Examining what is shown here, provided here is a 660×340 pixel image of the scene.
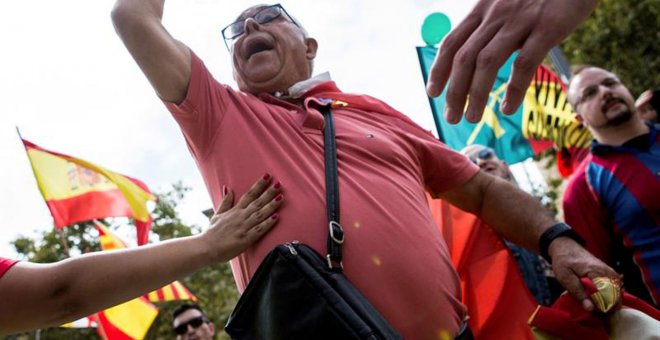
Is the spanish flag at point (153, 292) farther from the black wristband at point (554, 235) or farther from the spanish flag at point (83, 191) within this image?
the black wristband at point (554, 235)

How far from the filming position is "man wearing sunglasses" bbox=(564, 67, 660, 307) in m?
2.94

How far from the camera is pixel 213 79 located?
185cm

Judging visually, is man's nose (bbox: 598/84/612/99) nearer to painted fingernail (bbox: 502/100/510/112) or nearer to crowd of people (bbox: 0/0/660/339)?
crowd of people (bbox: 0/0/660/339)

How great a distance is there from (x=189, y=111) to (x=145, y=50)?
0.71 feet

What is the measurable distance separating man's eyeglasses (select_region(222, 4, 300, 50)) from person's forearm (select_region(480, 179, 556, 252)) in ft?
3.81

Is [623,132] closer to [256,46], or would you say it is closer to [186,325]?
[256,46]

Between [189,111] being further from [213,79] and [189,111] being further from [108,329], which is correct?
[108,329]

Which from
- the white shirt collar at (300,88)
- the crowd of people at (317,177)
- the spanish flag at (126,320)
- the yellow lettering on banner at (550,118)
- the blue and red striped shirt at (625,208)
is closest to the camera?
the crowd of people at (317,177)

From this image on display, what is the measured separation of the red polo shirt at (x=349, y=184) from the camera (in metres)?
1.56

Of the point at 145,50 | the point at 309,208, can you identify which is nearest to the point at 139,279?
the point at 309,208

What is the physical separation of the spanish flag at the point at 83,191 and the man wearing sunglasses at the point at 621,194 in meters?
4.21

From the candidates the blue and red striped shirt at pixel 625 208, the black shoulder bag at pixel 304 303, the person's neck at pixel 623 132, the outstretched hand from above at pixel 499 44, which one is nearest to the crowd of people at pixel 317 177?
the outstretched hand from above at pixel 499 44

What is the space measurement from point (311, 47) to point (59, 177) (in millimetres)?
4183

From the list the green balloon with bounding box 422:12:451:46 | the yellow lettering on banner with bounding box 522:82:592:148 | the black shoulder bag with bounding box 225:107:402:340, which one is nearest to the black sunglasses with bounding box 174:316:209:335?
the green balloon with bounding box 422:12:451:46
